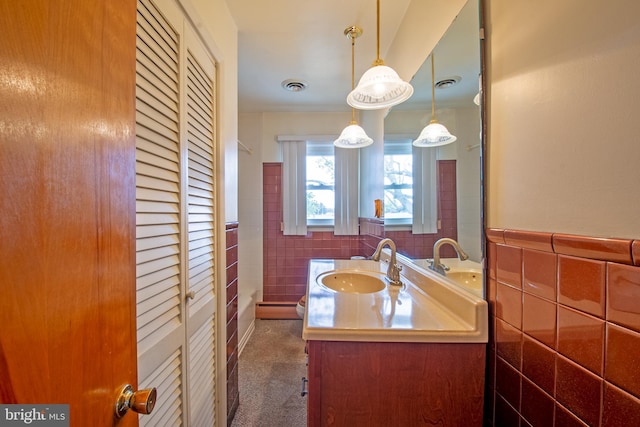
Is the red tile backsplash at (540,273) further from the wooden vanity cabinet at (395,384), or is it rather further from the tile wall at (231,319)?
the tile wall at (231,319)

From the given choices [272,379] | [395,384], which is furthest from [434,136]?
[272,379]

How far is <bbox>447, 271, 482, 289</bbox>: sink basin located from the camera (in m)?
0.94

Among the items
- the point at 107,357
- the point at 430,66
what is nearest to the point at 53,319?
the point at 107,357

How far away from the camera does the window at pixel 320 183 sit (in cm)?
295

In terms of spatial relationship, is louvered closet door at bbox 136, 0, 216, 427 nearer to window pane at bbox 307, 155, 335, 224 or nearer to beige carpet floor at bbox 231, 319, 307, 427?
beige carpet floor at bbox 231, 319, 307, 427

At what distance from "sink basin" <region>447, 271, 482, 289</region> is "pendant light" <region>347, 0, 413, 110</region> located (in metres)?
0.79

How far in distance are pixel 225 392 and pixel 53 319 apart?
1.28 m

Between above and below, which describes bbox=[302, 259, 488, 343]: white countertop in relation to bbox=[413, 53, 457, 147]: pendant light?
below

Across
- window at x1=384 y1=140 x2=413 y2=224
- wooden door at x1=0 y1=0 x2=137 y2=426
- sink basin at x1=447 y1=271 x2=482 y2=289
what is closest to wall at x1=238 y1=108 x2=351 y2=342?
window at x1=384 y1=140 x2=413 y2=224

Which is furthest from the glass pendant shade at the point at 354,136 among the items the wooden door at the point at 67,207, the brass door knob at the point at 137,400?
the brass door knob at the point at 137,400

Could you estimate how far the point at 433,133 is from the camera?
122cm

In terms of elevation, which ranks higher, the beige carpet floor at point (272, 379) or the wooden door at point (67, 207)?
the wooden door at point (67, 207)

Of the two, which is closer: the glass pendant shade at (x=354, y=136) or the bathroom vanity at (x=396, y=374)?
the bathroom vanity at (x=396, y=374)

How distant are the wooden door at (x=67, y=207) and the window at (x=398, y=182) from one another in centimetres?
137
